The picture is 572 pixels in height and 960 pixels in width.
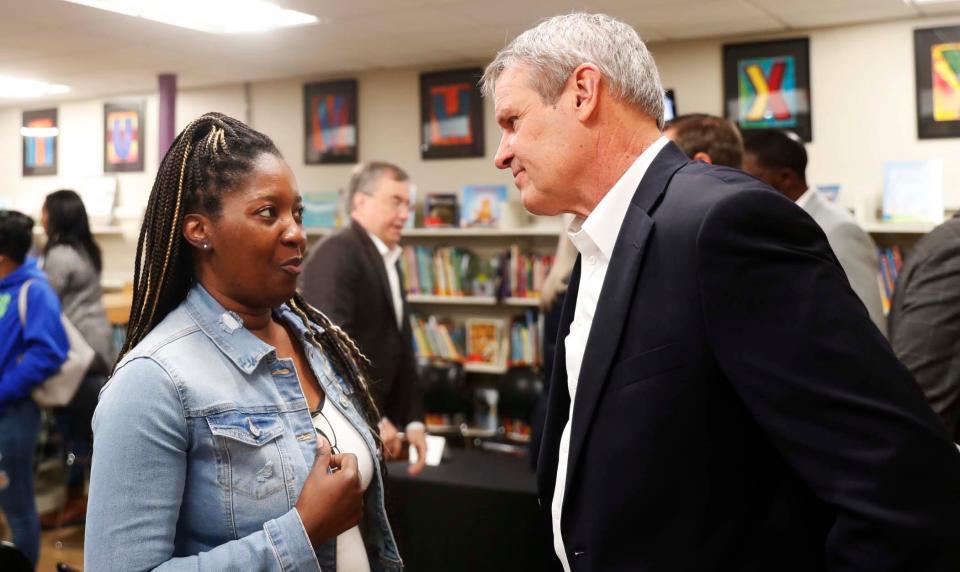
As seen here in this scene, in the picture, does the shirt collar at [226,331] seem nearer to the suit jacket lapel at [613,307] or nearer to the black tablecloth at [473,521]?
the suit jacket lapel at [613,307]

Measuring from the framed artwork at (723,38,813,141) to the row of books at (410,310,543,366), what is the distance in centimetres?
187

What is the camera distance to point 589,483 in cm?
112

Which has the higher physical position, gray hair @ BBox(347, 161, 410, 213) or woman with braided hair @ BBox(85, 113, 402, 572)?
gray hair @ BBox(347, 161, 410, 213)

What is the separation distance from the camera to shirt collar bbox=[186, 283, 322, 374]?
131cm

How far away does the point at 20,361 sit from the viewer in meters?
3.51

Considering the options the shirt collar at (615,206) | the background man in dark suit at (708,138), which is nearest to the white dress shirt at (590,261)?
the shirt collar at (615,206)

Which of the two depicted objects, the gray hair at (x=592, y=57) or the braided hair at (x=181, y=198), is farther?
the braided hair at (x=181, y=198)

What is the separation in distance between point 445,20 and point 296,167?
2516mm

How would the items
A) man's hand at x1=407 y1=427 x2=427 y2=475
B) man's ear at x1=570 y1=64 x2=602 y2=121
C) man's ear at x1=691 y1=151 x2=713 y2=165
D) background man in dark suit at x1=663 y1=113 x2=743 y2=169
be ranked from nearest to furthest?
man's ear at x1=570 y1=64 x2=602 y2=121
man's ear at x1=691 y1=151 x2=713 y2=165
background man in dark suit at x1=663 y1=113 x2=743 y2=169
man's hand at x1=407 y1=427 x2=427 y2=475

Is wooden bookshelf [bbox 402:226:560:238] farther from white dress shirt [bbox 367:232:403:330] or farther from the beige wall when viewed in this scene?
white dress shirt [bbox 367:232:403:330]

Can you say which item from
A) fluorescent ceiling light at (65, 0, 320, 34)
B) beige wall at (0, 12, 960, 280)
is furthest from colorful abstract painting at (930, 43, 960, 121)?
fluorescent ceiling light at (65, 0, 320, 34)

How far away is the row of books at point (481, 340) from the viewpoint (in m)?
5.75

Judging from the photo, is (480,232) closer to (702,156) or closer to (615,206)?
(702,156)

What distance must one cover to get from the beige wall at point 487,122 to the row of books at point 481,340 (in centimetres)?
89
